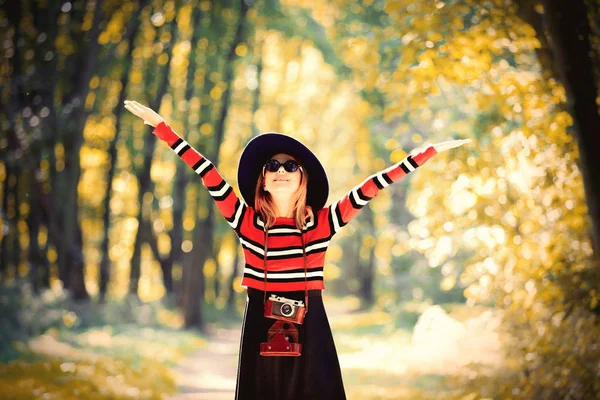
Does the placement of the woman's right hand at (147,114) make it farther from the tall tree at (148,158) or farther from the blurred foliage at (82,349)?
the tall tree at (148,158)

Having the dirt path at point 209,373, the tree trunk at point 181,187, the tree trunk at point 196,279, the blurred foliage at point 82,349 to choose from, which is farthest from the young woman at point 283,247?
A: the tree trunk at point 196,279

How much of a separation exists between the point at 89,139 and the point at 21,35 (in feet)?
19.3

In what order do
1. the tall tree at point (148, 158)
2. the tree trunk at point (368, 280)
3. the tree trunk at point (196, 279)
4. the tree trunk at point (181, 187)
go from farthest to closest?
the tree trunk at point (368, 280) < the tree trunk at point (196, 279) < the tall tree at point (148, 158) < the tree trunk at point (181, 187)

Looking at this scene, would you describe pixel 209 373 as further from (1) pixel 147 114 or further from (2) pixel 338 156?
(2) pixel 338 156

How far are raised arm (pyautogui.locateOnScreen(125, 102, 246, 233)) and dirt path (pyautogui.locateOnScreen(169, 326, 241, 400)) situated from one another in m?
5.22

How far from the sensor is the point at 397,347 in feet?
46.1

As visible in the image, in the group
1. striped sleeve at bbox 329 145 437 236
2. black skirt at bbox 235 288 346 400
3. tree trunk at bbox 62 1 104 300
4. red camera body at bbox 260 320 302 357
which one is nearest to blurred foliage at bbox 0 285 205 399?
tree trunk at bbox 62 1 104 300

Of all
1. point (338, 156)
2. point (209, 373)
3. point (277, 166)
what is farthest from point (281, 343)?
point (338, 156)

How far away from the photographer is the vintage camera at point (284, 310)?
4.06 metres

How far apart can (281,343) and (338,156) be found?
2182cm

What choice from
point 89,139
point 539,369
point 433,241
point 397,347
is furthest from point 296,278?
point 89,139

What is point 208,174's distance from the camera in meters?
4.36

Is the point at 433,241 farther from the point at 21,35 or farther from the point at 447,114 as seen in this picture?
the point at 21,35

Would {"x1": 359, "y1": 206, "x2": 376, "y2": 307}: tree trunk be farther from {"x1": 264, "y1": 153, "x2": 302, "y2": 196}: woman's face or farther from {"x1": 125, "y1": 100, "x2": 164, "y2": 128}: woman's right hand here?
{"x1": 125, "y1": 100, "x2": 164, "y2": 128}: woman's right hand
